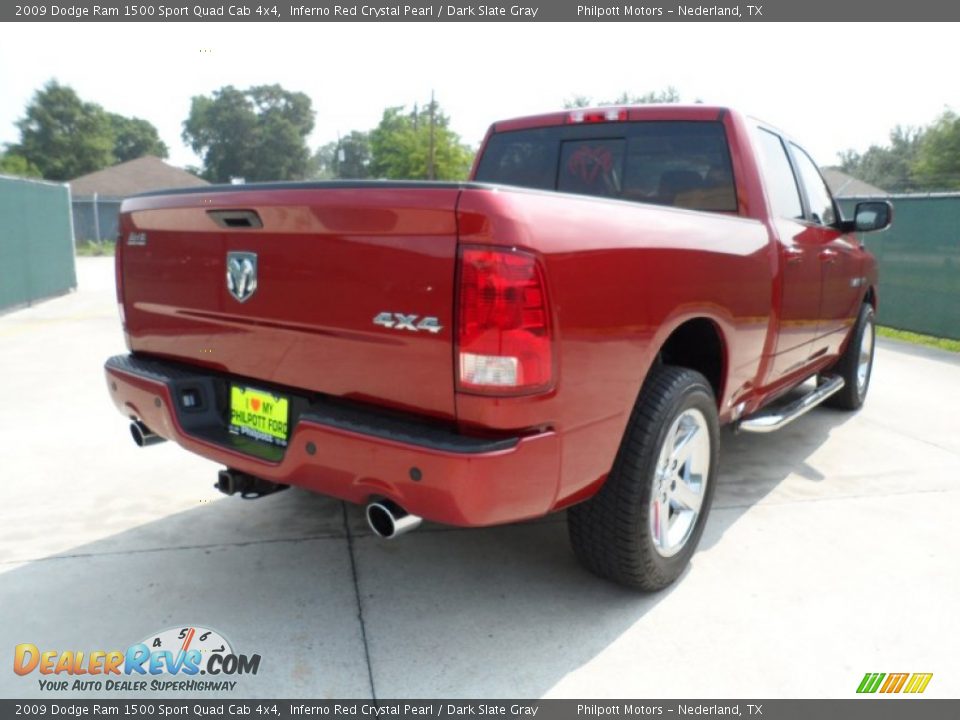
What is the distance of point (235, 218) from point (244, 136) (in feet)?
254

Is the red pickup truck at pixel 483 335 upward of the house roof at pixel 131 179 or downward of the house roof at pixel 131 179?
downward

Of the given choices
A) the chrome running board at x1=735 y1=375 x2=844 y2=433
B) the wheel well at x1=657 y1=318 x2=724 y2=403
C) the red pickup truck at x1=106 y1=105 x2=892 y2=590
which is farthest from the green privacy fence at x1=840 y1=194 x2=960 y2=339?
the wheel well at x1=657 y1=318 x2=724 y2=403

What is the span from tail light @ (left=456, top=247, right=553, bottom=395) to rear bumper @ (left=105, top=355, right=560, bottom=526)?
0.61 ft

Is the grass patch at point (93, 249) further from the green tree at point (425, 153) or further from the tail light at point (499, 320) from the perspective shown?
the tail light at point (499, 320)

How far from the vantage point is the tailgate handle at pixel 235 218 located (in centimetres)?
247

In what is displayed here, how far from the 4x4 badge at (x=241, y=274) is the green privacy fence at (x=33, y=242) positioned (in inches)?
375

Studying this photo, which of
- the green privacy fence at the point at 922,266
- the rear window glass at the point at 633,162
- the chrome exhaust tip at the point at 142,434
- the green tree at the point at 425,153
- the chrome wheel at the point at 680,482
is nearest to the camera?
the chrome wheel at the point at 680,482

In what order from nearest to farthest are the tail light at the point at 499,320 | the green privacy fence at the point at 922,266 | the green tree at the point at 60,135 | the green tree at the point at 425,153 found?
1. the tail light at the point at 499,320
2. the green privacy fence at the point at 922,266
3. the green tree at the point at 425,153
4. the green tree at the point at 60,135

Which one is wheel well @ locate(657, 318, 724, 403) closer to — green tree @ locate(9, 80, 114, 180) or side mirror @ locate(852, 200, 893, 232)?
side mirror @ locate(852, 200, 893, 232)

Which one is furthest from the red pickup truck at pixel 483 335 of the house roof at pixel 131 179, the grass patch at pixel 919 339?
the house roof at pixel 131 179

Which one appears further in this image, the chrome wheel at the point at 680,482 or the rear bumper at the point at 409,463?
the chrome wheel at the point at 680,482

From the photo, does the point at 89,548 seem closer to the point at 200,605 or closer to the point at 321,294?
the point at 200,605

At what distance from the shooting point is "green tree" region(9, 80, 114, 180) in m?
59.3

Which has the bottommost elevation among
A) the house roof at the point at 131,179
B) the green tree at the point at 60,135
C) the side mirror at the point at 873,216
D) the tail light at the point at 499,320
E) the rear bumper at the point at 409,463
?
the rear bumper at the point at 409,463
